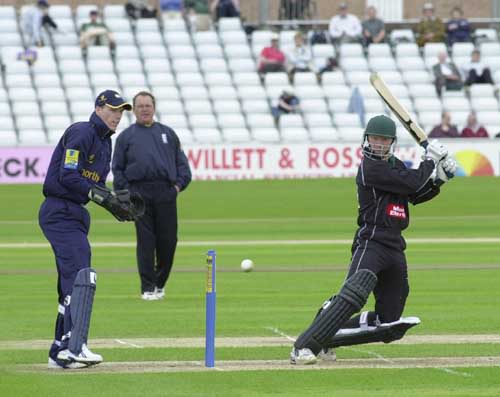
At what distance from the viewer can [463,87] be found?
3516 centimetres

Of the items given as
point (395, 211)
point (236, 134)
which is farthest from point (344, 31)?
point (395, 211)

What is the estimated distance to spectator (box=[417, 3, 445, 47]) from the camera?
36875 millimetres

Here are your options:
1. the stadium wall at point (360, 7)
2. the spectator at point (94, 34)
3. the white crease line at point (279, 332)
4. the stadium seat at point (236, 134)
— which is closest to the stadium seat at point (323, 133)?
the stadium seat at point (236, 134)

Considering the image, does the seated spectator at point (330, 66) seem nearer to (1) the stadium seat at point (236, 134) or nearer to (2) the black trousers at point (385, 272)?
(1) the stadium seat at point (236, 134)

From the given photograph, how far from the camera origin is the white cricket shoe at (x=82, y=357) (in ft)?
31.3

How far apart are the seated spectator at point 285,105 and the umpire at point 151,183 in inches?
731

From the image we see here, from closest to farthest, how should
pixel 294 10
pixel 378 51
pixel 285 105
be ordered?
pixel 285 105, pixel 378 51, pixel 294 10

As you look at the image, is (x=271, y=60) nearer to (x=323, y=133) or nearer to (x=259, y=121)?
(x=259, y=121)

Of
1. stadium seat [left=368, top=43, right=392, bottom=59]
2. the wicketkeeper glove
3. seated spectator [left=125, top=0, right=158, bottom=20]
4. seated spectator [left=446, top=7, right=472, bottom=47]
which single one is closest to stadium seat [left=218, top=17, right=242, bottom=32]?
seated spectator [left=125, top=0, right=158, bottom=20]

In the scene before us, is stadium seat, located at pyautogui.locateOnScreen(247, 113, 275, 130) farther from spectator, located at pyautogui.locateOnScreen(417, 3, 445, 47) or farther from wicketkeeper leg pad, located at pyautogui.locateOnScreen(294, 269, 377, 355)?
wicketkeeper leg pad, located at pyautogui.locateOnScreen(294, 269, 377, 355)

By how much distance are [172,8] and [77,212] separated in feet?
87.0

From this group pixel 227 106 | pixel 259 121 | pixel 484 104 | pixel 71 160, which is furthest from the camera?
pixel 484 104

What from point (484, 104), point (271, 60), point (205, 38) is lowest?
point (484, 104)

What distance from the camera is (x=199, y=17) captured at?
1410 inches
